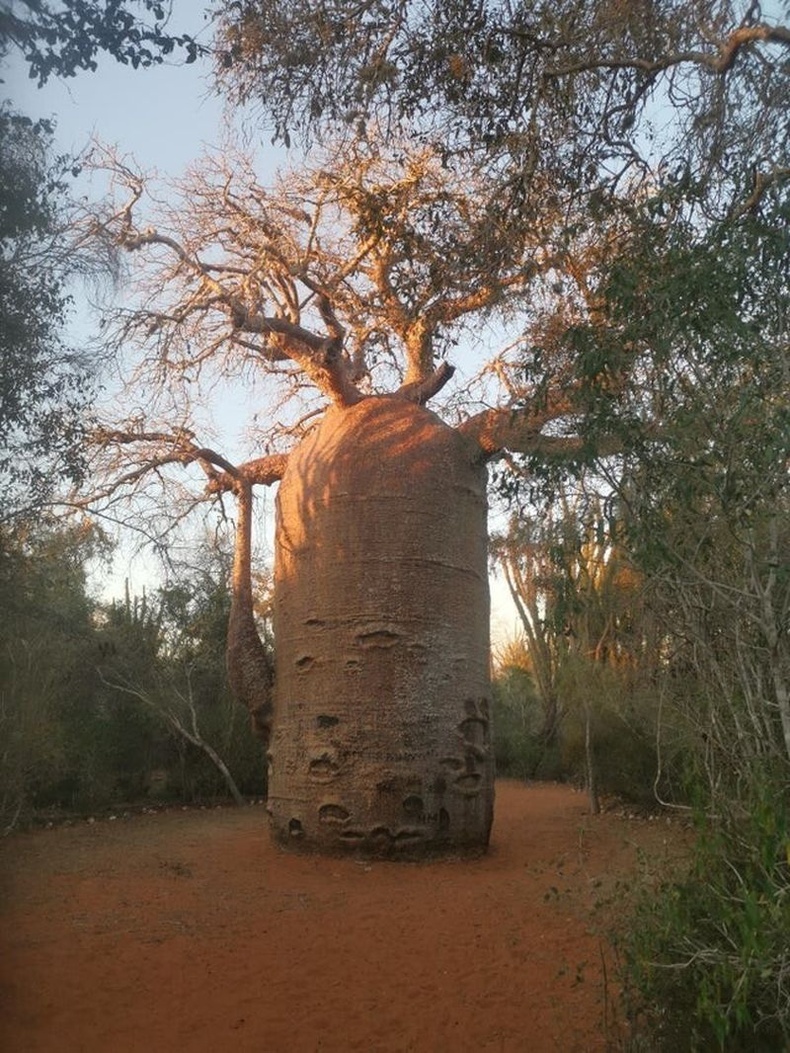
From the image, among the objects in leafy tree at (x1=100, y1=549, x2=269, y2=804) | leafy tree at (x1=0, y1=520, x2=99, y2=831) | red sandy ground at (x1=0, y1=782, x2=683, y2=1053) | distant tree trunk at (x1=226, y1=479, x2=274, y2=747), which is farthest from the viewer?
leafy tree at (x1=100, y1=549, x2=269, y2=804)

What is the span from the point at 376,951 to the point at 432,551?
10.1 ft

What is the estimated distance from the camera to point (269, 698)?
25.6 feet

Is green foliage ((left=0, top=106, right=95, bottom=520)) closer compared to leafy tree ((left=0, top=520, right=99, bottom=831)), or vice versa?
green foliage ((left=0, top=106, right=95, bottom=520))

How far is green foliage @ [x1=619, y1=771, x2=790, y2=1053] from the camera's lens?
7.57 feet

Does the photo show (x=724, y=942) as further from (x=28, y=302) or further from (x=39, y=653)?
(x=39, y=653)

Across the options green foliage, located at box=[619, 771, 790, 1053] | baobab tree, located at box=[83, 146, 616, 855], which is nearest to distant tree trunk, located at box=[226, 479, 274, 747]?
baobab tree, located at box=[83, 146, 616, 855]

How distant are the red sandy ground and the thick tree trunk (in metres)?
0.37

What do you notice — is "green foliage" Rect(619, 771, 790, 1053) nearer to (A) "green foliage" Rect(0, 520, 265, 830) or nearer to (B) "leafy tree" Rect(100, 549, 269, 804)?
(A) "green foliage" Rect(0, 520, 265, 830)

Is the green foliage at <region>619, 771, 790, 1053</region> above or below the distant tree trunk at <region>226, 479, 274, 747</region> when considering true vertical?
below

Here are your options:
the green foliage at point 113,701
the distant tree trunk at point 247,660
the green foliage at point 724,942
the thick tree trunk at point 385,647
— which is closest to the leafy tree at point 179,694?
the green foliage at point 113,701

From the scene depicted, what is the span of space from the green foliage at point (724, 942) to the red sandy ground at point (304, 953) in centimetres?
34

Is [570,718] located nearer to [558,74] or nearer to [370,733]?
[370,733]

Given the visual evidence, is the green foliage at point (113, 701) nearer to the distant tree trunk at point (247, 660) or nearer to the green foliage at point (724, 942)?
the distant tree trunk at point (247, 660)

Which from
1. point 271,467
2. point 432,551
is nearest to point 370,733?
point 432,551
